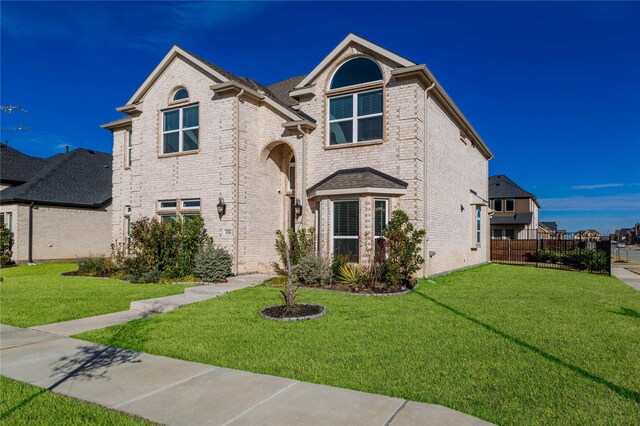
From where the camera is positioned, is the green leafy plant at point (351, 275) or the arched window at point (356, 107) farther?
the arched window at point (356, 107)

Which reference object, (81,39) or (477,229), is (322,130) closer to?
(81,39)

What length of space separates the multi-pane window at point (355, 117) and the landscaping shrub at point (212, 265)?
5634 millimetres

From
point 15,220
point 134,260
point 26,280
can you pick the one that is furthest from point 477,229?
point 15,220

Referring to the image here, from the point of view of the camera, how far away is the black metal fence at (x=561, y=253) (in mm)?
18531

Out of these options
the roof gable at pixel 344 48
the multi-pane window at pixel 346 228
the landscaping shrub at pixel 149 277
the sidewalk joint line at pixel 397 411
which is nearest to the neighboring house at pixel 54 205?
the landscaping shrub at pixel 149 277

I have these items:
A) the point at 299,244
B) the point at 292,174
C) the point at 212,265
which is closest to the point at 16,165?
the point at 292,174

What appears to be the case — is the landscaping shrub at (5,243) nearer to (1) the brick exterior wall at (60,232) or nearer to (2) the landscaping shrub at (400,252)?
(1) the brick exterior wall at (60,232)

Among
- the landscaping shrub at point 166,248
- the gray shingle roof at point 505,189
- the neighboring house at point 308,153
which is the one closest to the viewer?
the neighboring house at point 308,153

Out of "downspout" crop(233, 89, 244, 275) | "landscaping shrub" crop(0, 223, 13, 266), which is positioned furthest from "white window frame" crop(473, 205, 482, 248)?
"landscaping shrub" crop(0, 223, 13, 266)

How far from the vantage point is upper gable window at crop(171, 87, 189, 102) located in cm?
1571

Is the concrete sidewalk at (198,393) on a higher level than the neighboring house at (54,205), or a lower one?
lower

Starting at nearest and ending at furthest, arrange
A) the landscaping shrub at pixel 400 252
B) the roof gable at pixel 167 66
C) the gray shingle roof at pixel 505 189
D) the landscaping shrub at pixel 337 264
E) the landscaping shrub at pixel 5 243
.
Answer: the landscaping shrub at pixel 400 252
the landscaping shrub at pixel 337 264
the roof gable at pixel 167 66
the landscaping shrub at pixel 5 243
the gray shingle roof at pixel 505 189

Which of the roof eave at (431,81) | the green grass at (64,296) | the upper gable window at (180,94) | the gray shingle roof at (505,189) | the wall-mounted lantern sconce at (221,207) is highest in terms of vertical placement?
the upper gable window at (180,94)

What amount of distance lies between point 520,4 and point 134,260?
50.6 ft
